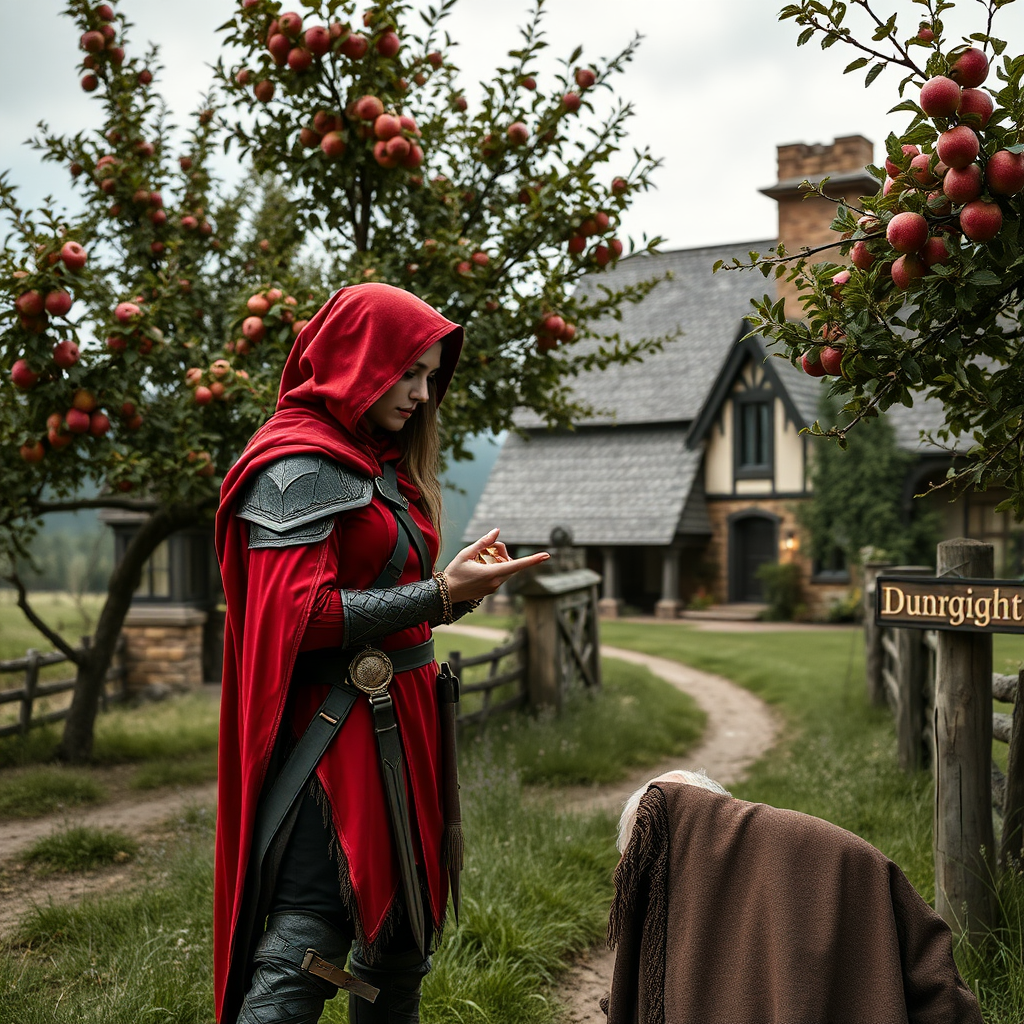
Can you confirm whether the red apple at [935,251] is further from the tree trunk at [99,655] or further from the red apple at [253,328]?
the tree trunk at [99,655]

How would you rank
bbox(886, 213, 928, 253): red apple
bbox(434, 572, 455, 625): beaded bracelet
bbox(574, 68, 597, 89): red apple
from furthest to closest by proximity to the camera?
bbox(574, 68, 597, 89): red apple < bbox(434, 572, 455, 625): beaded bracelet < bbox(886, 213, 928, 253): red apple

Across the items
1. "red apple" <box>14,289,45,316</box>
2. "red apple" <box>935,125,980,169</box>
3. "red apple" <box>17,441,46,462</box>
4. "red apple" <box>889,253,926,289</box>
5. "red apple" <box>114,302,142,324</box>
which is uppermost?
"red apple" <box>114,302,142,324</box>

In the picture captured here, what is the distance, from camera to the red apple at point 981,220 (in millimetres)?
1938

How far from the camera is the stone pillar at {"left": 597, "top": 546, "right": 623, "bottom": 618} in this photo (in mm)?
20875

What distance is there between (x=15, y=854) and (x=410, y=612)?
3.94m

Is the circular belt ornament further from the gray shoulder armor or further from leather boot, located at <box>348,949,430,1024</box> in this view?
leather boot, located at <box>348,949,430,1024</box>

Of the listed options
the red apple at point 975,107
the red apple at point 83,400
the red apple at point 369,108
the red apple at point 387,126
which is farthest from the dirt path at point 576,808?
the red apple at point 369,108

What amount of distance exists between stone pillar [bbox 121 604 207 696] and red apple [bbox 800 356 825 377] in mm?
10344

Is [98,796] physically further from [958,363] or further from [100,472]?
[958,363]

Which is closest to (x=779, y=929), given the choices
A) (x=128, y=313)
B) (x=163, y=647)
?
(x=128, y=313)

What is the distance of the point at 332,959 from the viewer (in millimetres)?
2119

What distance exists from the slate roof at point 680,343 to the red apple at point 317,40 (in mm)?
17005

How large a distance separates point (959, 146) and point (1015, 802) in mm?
2676

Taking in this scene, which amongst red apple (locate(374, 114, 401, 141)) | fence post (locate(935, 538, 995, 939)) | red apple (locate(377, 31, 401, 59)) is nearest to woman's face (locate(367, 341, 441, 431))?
fence post (locate(935, 538, 995, 939))
